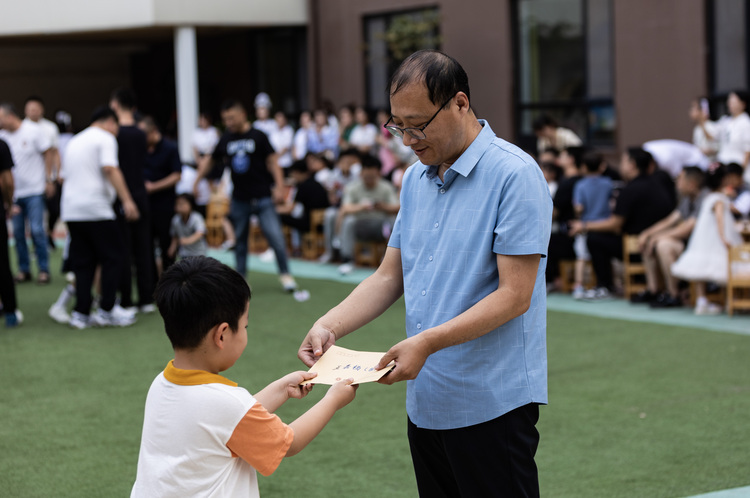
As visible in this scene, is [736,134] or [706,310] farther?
[736,134]

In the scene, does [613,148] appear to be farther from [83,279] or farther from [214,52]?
[214,52]

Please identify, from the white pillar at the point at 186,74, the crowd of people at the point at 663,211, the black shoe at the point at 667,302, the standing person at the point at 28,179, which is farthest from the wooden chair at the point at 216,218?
the black shoe at the point at 667,302

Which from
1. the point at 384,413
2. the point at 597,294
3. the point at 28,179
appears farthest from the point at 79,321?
the point at 597,294

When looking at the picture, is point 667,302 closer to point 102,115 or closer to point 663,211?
point 663,211

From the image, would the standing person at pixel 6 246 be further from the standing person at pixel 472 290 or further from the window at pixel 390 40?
the window at pixel 390 40

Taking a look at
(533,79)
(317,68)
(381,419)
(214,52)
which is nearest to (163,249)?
(381,419)

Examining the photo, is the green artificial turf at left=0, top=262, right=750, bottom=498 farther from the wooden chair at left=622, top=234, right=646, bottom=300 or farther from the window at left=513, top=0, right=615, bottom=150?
the window at left=513, top=0, right=615, bottom=150

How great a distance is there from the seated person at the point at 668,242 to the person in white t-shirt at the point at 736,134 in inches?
42.5

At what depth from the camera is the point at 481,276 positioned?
265 cm

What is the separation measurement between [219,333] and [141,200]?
7011 mm

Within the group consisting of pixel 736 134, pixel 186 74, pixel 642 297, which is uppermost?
pixel 186 74

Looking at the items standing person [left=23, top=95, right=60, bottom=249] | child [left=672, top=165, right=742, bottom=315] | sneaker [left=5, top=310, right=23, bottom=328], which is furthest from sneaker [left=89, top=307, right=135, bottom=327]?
child [left=672, top=165, right=742, bottom=315]

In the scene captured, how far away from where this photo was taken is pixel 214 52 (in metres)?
24.1

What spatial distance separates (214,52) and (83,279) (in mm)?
16370
